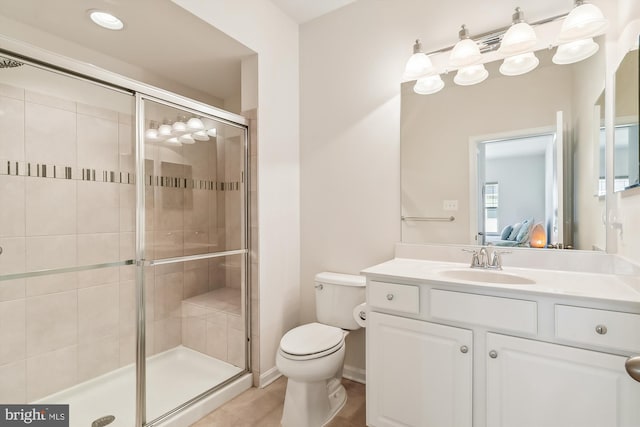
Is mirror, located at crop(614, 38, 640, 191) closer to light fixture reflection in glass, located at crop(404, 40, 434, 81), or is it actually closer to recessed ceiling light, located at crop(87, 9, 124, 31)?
light fixture reflection in glass, located at crop(404, 40, 434, 81)

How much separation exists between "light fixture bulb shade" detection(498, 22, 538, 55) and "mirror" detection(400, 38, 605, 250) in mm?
102

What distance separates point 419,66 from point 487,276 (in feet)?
4.11

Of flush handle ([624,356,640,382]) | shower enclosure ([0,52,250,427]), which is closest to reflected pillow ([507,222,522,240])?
flush handle ([624,356,640,382])

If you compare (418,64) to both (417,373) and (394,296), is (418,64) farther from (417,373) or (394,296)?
(417,373)

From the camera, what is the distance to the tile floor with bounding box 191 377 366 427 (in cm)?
174

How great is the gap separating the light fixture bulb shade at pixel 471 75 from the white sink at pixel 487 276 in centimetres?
106

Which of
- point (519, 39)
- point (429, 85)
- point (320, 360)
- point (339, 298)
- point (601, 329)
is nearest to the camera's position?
point (601, 329)

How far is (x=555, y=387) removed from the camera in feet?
3.73

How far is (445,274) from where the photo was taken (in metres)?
1.64

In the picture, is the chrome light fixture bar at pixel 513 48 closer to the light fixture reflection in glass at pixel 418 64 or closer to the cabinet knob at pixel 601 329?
the light fixture reflection in glass at pixel 418 64

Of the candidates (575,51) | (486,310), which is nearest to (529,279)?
(486,310)

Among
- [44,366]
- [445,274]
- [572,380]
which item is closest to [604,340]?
[572,380]

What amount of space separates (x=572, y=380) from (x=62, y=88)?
2.50 meters

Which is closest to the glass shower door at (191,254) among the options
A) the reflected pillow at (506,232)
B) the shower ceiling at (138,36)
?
the shower ceiling at (138,36)
